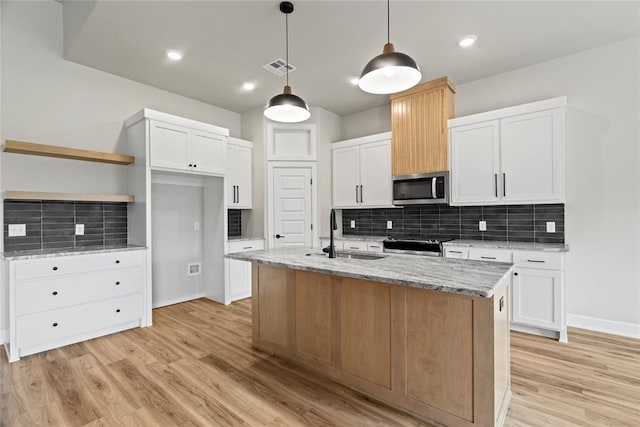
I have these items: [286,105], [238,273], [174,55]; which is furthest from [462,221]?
[174,55]

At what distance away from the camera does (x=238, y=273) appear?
4.41 m

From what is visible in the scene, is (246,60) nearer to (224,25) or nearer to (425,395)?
(224,25)

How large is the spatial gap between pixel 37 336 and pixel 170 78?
3.05m

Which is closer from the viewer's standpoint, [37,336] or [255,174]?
[37,336]

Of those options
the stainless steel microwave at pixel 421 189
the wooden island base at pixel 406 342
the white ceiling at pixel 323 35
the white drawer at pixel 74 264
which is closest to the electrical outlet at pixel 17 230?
the white drawer at pixel 74 264

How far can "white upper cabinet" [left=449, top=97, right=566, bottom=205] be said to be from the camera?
317 cm

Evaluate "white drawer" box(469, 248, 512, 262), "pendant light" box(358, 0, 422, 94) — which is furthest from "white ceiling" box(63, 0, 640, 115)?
"white drawer" box(469, 248, 512, 262)

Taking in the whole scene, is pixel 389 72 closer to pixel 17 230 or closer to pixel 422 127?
pixel 422 127

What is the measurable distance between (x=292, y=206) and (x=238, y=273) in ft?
4.20

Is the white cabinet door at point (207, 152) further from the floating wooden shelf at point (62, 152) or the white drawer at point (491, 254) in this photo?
the white drawer at point (491, 254)

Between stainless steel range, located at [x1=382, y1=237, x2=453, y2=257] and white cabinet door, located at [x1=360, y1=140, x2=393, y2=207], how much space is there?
67 cm

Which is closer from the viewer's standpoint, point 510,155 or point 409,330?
point 409,330

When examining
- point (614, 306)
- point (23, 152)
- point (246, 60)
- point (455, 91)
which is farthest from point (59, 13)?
point (614, 306)

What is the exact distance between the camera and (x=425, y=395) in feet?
5.92
